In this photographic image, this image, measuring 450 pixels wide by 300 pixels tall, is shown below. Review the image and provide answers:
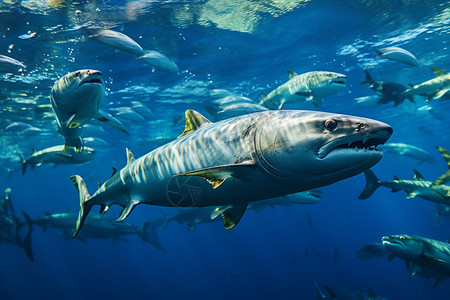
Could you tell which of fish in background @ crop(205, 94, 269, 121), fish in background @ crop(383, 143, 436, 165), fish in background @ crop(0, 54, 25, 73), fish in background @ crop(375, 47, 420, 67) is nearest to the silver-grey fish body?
fish in background @ crop(0, 54, 25, 73)

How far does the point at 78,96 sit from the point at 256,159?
285 centimetres

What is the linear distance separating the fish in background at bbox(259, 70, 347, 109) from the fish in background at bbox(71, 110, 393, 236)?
456 centimetres

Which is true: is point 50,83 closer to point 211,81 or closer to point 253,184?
point 211,81

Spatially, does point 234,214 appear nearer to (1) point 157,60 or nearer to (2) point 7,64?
(2) point 7,64

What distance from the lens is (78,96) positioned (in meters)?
4.04

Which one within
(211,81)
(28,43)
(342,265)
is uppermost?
(28,43)

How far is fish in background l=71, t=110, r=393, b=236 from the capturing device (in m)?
2.26

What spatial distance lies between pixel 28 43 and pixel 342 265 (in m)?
34.2

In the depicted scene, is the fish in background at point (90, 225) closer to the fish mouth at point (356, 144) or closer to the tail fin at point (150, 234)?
the tail fin at point (150, 234)

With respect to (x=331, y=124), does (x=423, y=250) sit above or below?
below

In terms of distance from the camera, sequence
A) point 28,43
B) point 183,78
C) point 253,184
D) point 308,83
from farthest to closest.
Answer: point 183,78
point 28,43
point 308,83
point 253,184

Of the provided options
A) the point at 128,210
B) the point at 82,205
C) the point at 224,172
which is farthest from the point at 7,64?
the point at 224,172

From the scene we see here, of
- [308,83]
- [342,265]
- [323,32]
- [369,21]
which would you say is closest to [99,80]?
[308,83]

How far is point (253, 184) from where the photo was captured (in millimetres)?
2783
